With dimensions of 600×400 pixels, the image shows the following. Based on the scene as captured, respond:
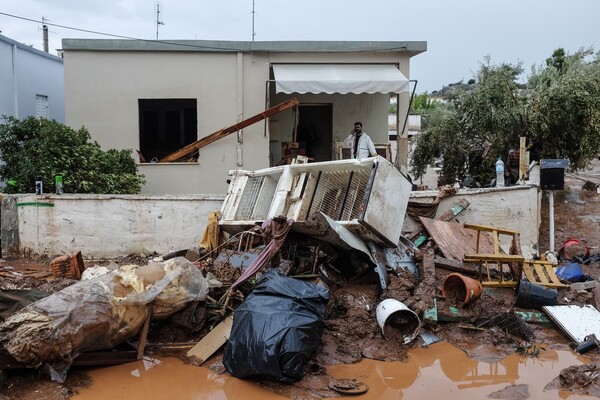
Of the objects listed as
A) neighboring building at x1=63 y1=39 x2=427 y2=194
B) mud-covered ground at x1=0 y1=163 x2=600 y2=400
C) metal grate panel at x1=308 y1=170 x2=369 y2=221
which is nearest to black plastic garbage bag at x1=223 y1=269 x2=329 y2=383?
mud-covered ground at x1=0 y1=163 x2=600 y2=400

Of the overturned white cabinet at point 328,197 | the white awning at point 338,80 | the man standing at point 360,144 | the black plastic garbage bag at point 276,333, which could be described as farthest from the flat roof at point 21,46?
the black plastic garbage bag at point 276,333

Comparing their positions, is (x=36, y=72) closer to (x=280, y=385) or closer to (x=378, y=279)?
(x=378, y=279)

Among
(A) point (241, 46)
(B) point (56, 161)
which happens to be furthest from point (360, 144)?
(B) point (56, 161)

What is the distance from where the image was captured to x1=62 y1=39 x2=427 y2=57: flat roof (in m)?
11.7

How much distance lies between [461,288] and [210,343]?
2.95m

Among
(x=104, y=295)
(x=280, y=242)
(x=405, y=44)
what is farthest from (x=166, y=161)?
(x=104, y=295)

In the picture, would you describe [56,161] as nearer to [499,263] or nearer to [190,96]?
[190,96]

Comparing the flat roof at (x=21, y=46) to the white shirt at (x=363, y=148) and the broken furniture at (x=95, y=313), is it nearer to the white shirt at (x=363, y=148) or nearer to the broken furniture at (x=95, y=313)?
the white shirt at (x=363, y=148)

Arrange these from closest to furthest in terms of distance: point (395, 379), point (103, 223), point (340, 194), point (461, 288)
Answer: point (395, 379) < point (461, 288) < point (340, 194) < point (103, 223)

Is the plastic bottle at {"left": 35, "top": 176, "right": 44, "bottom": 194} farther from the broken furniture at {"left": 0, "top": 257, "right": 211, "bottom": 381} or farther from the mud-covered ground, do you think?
the broken furniture at {"left": 0, "top": 257, "right": 211, "bottom": 381}

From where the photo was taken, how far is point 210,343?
5.45 m

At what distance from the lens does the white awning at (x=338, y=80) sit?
425 inches

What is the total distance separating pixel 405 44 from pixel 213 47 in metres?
4.07

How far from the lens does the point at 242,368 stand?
482 centimetres
